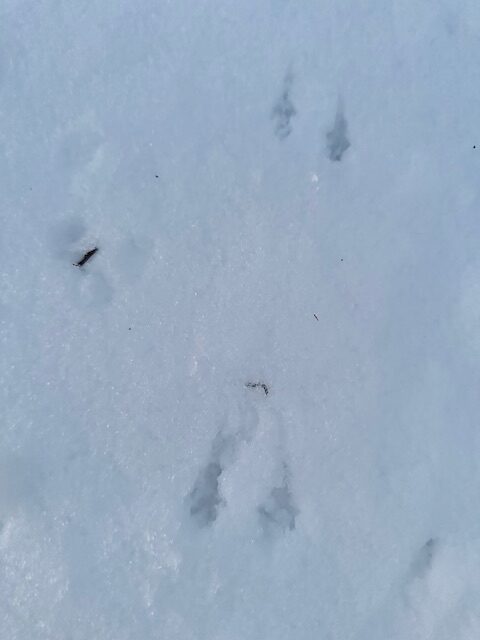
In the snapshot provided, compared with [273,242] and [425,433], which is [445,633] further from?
[273,242]

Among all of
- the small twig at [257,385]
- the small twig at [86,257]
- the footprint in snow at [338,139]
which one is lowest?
the small twig at [257,385]

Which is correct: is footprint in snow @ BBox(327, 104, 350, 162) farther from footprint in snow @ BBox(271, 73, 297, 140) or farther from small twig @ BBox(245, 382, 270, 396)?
small twig @ BBox(245, 382, 270, 396)

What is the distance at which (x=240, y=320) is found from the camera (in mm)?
1437

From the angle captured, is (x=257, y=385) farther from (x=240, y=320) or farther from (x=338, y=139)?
(x=338, y=139)

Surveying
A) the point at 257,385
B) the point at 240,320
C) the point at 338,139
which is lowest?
the point at 257,385

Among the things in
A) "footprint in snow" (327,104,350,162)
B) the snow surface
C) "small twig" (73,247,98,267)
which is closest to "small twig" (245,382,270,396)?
the snow surface

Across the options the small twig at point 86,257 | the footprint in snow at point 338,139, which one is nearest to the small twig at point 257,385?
the small twig at point 86,257

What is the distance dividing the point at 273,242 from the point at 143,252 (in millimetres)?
326

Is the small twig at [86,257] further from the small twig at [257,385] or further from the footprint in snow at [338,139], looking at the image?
the footprint in snow at [338,139]

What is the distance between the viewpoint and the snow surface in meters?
1.35

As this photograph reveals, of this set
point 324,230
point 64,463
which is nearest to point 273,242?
point 324,230

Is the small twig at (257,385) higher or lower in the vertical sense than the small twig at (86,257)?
lower

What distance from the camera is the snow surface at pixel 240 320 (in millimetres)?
1348

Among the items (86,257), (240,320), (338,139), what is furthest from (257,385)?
(338,139)
